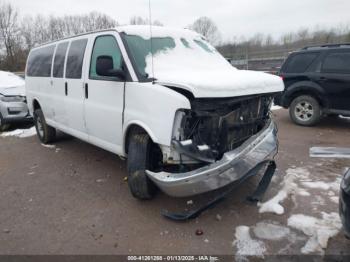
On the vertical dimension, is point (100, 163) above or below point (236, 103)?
below

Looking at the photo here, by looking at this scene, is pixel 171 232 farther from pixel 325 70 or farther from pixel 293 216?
pixel 325 70

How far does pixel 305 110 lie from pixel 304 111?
37 mm

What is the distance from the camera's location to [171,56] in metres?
3.98

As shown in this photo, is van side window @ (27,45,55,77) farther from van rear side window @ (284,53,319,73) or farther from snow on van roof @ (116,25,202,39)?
van rear side window @ (284,53,319,73)

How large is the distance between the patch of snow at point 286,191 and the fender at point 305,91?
333 centimetres

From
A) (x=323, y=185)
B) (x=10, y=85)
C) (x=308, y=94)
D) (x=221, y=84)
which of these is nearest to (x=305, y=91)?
(x=308, y=94)

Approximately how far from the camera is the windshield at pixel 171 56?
12.0 ft

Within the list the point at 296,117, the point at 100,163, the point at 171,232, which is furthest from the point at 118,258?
the point at 296,117

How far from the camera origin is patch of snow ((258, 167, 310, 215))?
3.48 meters

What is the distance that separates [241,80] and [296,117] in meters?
5.18

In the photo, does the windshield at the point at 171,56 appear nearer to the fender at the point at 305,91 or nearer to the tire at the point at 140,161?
the tire at the point at 140,161

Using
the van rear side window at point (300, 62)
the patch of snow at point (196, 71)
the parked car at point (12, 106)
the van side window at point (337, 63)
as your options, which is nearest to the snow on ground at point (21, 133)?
the parked car at point (12, 106)

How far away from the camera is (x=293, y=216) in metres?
3.32

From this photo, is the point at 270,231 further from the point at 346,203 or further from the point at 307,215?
the point at 346,203
